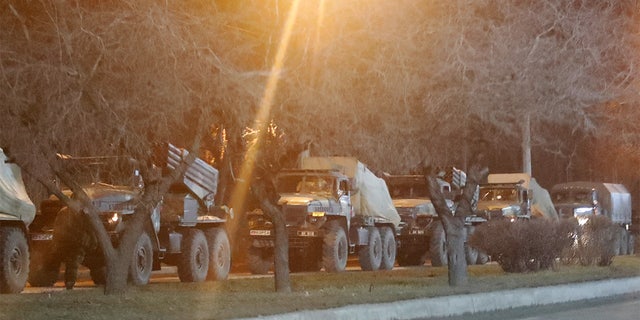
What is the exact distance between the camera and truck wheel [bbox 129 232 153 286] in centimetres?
2428

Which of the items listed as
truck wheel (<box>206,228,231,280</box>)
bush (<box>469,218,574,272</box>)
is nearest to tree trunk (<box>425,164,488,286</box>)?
bush (<box>469,218,574,272</box>)

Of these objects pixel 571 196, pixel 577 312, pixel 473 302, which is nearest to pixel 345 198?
pixel 473 302

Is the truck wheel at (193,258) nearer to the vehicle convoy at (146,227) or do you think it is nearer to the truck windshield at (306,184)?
the vehicle convoy at (146,227)

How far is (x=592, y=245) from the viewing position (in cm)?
2941

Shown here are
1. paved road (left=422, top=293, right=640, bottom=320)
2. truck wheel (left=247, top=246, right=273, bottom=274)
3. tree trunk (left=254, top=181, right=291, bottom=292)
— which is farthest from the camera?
truck wheel (left=247, top=246, right=273, bottom=274)

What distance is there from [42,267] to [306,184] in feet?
29.7

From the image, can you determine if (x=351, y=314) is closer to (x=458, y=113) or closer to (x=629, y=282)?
(x=458, y=113)

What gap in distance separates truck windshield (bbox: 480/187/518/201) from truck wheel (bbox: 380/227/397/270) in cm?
755

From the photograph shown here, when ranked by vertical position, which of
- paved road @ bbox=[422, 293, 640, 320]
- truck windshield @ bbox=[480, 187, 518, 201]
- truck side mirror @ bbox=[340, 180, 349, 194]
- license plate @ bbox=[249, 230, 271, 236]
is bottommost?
paved road @ bbox=[422, 293, 640, 320]

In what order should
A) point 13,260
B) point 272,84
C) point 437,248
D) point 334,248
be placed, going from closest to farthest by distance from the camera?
point 272,84
point 13,260
point 334,248
point 437,248

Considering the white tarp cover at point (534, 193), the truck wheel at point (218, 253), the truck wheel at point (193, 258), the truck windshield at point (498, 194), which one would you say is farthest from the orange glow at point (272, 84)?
the white tarp cover at point (534, 193)

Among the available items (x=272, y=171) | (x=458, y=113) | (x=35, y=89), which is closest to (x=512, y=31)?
(x=458, y=113)

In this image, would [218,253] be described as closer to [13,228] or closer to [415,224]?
[13,228]

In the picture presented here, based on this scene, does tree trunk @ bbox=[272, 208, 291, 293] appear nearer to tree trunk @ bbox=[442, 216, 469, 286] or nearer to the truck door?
tree trunk @ bbox=[442, 216, 469, 286]
